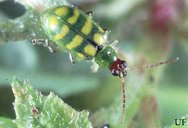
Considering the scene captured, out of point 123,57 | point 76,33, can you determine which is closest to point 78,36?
point 76,33

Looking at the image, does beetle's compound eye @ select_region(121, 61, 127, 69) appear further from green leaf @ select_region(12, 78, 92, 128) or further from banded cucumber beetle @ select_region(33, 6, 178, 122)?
green leaf @ select_region(12, 78, 92, 128)

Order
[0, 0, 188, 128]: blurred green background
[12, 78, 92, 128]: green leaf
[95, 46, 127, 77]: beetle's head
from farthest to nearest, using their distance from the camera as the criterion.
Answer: [0, 0, 188, 128]: blurred green background
[95, 46, 127, 77]: beetle's head
[12, 78, 92, 128]: green leaf

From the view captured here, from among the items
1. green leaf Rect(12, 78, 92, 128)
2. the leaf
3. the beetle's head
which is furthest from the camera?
the beetle's head

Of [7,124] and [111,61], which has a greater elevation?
[111,61]

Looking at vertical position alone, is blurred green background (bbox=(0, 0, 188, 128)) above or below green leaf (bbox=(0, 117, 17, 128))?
above

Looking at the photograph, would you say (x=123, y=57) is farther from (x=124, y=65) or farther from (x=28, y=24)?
(x=28, y=24)

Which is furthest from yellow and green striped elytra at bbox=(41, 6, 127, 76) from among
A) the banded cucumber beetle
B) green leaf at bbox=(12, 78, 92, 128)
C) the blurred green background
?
green leaf at bbox=(12, 78, 92, 128)

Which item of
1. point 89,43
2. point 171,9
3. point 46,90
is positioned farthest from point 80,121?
point 171,9
